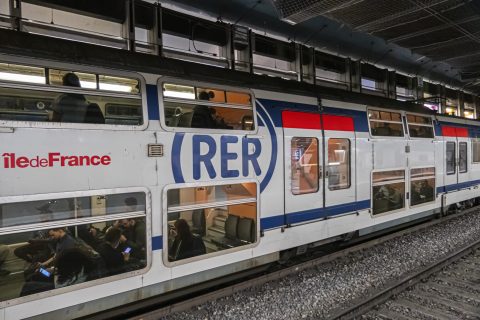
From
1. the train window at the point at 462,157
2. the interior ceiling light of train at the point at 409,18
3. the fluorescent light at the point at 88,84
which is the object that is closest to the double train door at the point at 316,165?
the interior ceiling light of train at the point at 409,18

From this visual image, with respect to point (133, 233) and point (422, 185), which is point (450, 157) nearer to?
point (422, 185)

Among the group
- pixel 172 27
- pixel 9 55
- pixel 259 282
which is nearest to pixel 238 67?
pixel 172 27

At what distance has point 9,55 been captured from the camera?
10.3ft

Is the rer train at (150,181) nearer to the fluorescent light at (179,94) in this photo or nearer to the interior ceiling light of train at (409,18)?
the fluorescent light at (179,94)

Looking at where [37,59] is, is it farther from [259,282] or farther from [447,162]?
[447,162]

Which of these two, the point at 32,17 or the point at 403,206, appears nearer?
the point at 32,17

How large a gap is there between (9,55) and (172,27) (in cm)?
342

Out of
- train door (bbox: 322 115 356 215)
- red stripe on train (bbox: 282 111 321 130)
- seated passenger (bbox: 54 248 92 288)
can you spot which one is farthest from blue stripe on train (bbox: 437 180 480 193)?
seated passenger (bbox: 54 248 92 288)

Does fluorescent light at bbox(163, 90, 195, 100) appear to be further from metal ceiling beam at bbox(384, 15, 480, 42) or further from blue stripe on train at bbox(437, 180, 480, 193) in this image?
blue stripe on train at bbox(437, 180, 480, 193)

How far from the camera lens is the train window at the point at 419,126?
8.03m

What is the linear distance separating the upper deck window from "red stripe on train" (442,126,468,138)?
6764mm

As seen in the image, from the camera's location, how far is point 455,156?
9891 millimetres

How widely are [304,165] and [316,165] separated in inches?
10.6

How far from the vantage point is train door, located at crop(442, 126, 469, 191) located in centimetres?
942
